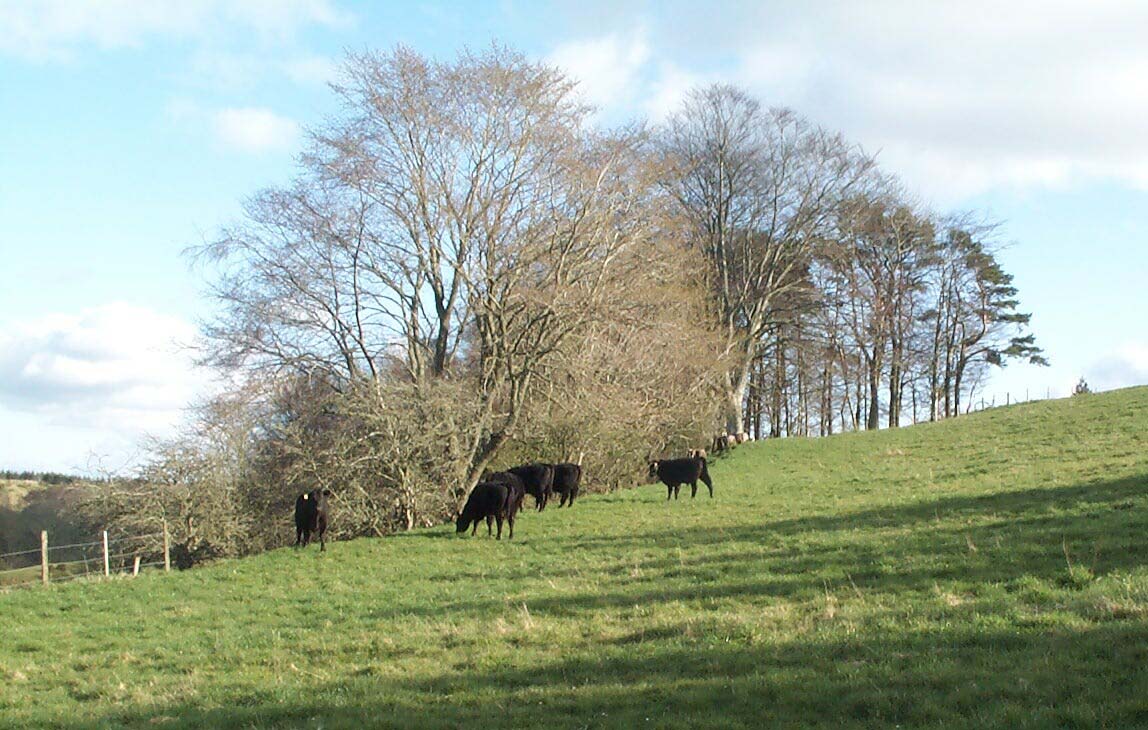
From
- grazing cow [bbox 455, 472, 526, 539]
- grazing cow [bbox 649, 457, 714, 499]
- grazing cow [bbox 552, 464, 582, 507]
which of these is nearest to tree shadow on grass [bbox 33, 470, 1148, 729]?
grazing cow [bbox 455, 472, 526, 539]

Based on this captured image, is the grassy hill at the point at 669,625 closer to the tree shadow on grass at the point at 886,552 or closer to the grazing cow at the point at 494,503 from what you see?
the tree shadow on grass at the point at 886,552

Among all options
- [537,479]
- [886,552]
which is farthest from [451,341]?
[886,552]

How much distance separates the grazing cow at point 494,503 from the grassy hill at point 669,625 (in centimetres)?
84

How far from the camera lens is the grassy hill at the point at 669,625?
7660mm

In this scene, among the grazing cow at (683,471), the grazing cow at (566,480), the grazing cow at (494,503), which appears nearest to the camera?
the grazing cow at (494,503)

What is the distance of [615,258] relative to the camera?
27.9 m

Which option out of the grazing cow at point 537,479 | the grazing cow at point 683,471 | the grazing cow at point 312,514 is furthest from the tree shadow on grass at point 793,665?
the grazing cow at point 537,479

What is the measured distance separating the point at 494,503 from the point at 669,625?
11470mm

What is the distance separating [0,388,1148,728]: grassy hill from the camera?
7.66 m

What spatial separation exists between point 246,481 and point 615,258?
45.0 ft

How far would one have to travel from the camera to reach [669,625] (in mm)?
10586

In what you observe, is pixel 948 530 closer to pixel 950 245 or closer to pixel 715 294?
pixel 715 294

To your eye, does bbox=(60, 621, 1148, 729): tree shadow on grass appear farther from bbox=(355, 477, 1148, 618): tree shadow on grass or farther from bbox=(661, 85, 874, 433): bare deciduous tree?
bbox=(661, 85, 874, 433): bare deciduous tree

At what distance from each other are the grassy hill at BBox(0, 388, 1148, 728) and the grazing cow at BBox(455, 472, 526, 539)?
2.74ft
